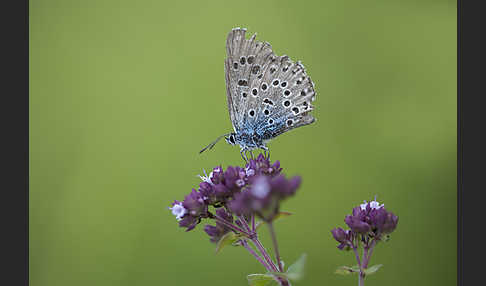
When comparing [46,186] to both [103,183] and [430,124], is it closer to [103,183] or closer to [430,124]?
[103,183]

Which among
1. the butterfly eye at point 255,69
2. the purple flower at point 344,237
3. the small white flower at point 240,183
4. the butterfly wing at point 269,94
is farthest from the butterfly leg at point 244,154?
the purple flower at point 344,237

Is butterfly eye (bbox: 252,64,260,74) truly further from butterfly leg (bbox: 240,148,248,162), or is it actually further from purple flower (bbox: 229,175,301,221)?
purple flower (bbox: 229,175,301,221)

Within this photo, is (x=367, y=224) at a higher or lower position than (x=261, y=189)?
lower

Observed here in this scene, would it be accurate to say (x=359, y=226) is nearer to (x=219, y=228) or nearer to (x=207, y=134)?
(x=219, y=228)

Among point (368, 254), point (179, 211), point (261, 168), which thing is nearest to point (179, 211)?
point (179, 211)

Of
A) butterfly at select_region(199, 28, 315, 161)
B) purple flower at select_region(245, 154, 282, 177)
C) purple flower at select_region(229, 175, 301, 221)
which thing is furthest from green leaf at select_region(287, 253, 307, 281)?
butterfly at select_region(199, 28, 315, 161)

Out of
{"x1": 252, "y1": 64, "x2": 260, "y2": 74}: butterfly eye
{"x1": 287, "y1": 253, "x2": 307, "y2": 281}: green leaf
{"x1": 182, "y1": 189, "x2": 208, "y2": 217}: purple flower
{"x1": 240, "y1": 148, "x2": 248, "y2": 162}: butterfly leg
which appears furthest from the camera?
{"x1": 252, "y1": 64, "x2": 260, "y2": 74}: butterfly eye

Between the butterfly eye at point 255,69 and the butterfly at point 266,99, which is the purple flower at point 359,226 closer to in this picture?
the butterfly at point 266,99
